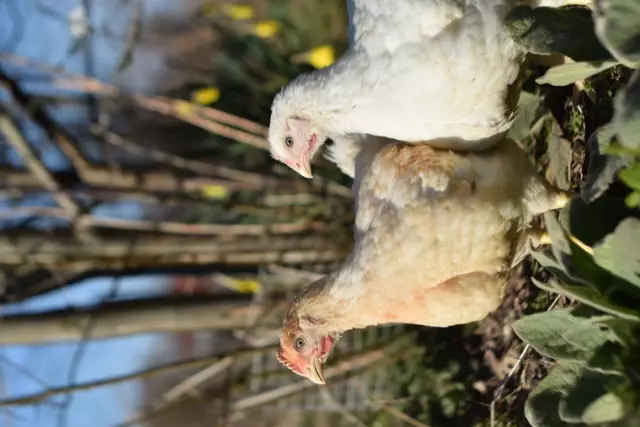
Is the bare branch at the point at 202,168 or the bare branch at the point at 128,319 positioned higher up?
the bare branch at the point at 202,168

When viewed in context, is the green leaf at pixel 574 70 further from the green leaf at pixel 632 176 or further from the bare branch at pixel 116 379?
the bare branch at pixel 116 379

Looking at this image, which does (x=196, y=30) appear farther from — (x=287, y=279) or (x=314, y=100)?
(x=314, y=100)

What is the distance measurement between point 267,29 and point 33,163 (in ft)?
3.21

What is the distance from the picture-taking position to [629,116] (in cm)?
48

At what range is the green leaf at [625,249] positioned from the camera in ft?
1.76

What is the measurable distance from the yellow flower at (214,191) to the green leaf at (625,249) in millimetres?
1403

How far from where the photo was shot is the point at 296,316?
1001 mm

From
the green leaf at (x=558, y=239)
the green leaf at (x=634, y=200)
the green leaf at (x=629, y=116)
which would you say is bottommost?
the green leaf at (x=558, y=239)

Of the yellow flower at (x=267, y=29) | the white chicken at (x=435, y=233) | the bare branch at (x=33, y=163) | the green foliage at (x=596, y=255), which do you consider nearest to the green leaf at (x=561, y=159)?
the white chicken at (x=435, y=233)

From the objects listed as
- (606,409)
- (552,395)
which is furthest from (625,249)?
(552,395)

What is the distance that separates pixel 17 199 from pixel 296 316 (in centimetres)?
114

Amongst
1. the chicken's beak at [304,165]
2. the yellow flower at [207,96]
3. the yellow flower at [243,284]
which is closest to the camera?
the chicken's beak at [304,165]

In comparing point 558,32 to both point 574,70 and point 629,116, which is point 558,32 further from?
point 629,116

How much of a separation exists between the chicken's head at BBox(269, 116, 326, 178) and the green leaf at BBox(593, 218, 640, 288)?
20.7 inches
